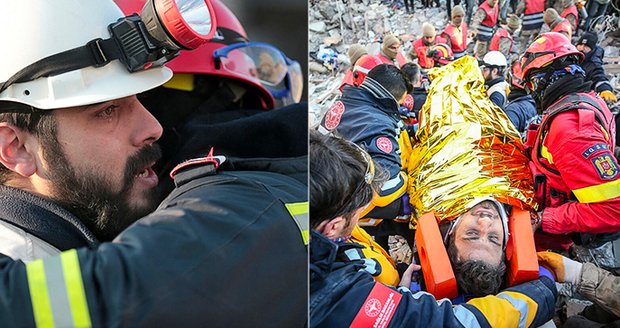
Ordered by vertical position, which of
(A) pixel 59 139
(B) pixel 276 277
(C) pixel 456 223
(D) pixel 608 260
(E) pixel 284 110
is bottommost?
(D) pixel 608 260

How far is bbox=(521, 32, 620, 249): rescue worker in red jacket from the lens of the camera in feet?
3.92

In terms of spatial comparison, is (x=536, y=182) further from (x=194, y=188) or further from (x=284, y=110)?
(x=194, y=188)

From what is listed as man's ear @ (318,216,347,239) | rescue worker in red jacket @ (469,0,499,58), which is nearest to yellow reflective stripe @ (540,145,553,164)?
rescue worker in red jacket @ (469,0,499,58)

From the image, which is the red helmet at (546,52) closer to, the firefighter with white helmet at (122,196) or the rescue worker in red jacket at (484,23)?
the rescue worker in red jacket at (484,23)

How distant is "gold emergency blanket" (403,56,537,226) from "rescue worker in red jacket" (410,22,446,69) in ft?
0.08

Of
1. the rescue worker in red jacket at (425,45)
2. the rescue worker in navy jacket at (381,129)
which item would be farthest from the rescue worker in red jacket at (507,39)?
the rescue worker in navy jacket at (381,129)

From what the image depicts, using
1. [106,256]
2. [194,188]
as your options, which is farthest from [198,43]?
[106,256]

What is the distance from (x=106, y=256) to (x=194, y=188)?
21 centimetres

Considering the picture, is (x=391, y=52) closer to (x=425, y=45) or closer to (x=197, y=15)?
(x=425, y=45)

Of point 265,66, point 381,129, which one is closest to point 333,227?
point 381,129

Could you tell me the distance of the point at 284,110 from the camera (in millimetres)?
1265

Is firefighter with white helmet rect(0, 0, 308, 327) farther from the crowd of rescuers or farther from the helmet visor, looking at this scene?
the crowd of rescuers

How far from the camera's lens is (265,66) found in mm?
1840

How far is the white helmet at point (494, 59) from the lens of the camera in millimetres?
1296
